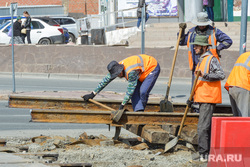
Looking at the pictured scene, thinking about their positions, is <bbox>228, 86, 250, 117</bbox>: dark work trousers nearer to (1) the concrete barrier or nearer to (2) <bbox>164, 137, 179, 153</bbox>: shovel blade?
(2) <bbox>164, 137, 179, 153</bbox>: shovel blade

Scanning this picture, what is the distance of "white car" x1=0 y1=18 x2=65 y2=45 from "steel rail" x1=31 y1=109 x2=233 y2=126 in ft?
56.5

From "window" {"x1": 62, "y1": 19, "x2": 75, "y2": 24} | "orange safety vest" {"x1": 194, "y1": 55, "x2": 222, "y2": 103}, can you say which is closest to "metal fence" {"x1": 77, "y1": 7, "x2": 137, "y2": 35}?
"window" {"x1": 62, "y1": 19, "x2": 75, "y2": 24}

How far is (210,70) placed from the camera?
799cm

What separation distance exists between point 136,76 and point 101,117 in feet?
2.92

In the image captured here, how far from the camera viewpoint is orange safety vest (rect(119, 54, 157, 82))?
30.1 ft

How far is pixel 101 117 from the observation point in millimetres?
8992

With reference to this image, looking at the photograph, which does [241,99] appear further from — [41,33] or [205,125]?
[41,33]

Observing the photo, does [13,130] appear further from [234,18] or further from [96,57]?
[234,18]

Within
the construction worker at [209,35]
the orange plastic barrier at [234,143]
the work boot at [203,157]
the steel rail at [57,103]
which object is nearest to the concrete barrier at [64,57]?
the construction worker at [209,35]

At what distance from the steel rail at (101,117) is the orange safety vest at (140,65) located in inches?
27.6

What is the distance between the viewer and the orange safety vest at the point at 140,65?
9.17 m

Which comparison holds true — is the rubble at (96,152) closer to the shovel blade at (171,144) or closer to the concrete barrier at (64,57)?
the shovel blade at (171,144)

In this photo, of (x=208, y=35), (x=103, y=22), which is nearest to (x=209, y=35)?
(x=208, y=35)

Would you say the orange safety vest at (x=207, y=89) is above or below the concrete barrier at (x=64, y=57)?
above
